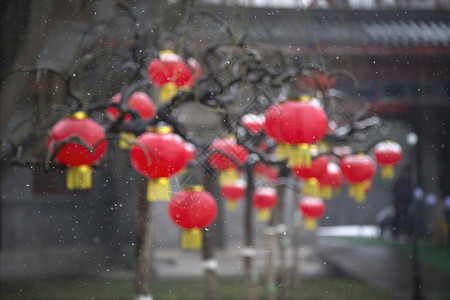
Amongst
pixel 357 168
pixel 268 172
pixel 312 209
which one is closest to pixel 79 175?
pixel 357 168

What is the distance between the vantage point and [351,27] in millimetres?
7973

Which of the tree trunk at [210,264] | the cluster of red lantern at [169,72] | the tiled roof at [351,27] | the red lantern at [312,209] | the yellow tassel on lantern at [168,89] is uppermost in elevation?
the tiled roof at [351,27]

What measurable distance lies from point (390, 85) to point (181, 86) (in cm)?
545

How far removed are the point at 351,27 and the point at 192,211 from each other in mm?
6026

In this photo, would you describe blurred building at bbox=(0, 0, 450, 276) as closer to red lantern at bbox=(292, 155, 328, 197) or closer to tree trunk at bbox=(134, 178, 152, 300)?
red lantern at bbox=(292, 155, 328, 197)

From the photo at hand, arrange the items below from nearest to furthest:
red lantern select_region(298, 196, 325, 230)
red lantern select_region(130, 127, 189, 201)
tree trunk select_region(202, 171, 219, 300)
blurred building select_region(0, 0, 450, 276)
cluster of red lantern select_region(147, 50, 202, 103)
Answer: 1. red lantern select_region(130, 127, 189, 201)
2. cluster of red lantern select_region(147, 50, 202, 103)
3. tree trunk select_region(202, 171, 219, 300)
4. red lantern select_region(298, 196, 325, 230)
5. blurred building select_region(0, 0, 450, 276)

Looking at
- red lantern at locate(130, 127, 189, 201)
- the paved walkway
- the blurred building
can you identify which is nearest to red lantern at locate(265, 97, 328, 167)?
red lantern at locate(130, 127, 189, 201)

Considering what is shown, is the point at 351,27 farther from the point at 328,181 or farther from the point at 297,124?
the point at 297,124

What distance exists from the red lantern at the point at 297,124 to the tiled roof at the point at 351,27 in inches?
184

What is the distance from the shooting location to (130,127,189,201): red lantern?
2.37 meters

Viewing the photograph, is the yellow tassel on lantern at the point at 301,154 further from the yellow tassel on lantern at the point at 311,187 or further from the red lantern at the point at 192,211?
the yellow tassel on lantern at the point at 311,187

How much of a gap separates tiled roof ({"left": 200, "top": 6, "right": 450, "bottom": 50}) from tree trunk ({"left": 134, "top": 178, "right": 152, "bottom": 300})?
4.27 m

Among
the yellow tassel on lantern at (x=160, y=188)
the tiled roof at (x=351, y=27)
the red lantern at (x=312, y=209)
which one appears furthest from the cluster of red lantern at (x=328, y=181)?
the tiled roof at (x=351, y=27)

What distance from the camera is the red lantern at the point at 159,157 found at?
2371 millimetres
